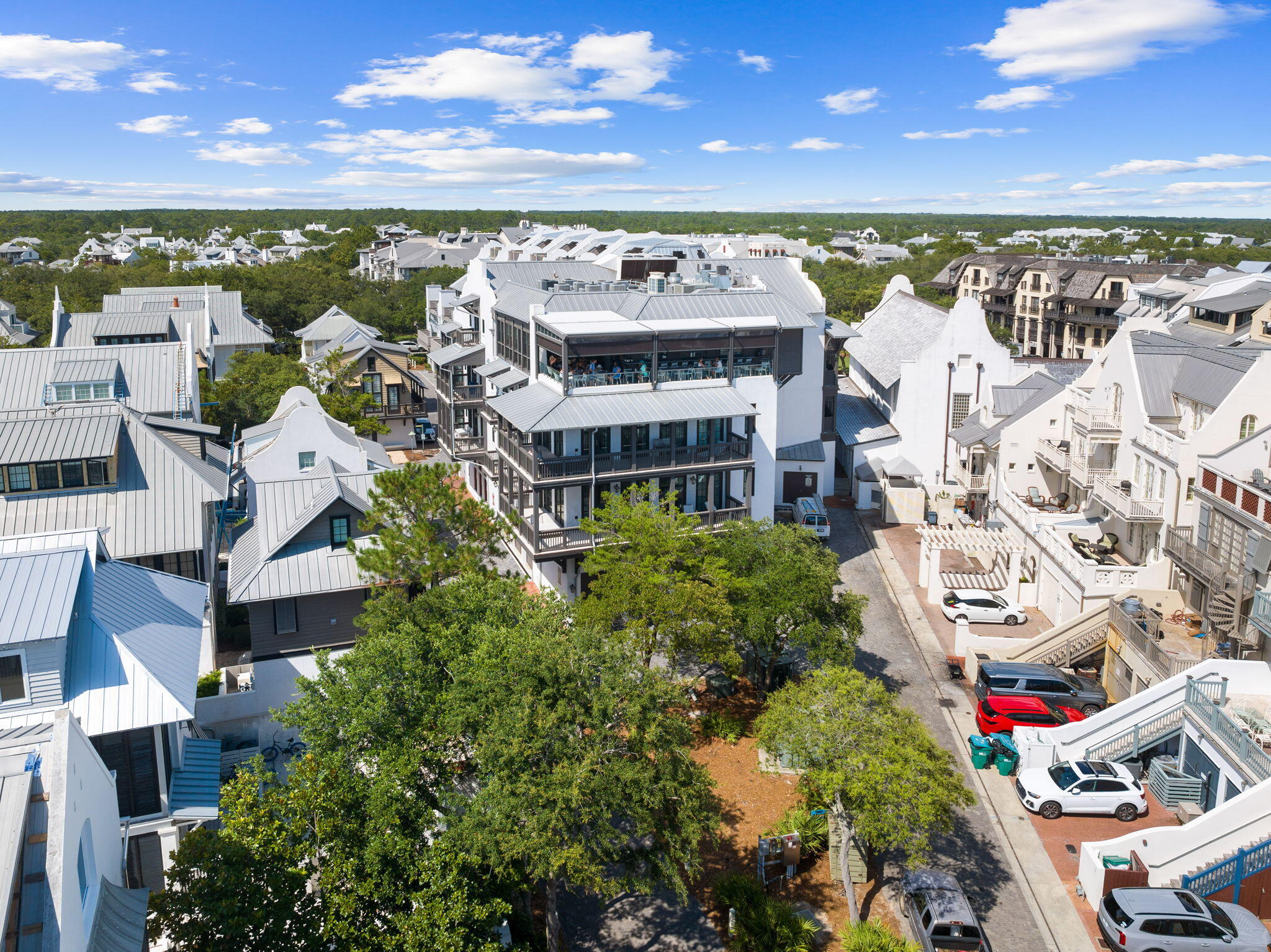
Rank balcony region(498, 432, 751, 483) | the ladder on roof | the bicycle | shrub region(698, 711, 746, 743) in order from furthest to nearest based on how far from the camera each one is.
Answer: the ladder on roof, balcony region(498, 432, 751, 483), shrub region(698, 711, 746, 743), the bicycle

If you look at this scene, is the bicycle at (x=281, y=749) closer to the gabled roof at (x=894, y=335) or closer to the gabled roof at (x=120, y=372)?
the gabled roof at (x=120, y=372)

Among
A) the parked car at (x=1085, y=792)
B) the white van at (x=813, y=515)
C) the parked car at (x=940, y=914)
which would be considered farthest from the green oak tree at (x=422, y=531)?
the white van at (x=813, y=515)

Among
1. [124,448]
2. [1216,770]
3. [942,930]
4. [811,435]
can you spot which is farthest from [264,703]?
[811,435]

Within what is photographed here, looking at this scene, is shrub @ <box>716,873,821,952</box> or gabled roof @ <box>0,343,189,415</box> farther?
gabled roof @ <box>0,343,189,415</box>

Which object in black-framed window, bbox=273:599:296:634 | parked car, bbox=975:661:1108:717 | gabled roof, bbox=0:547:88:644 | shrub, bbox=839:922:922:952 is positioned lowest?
shrub, bbox=839:922:922:952

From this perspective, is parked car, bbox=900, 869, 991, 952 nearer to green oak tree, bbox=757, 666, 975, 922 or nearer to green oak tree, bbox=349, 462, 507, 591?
green oak tree, bbox=757, 666, 975, 922

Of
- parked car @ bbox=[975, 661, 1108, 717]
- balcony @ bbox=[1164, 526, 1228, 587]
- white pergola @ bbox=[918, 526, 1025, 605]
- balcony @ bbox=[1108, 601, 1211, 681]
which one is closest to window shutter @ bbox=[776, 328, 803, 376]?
white pergola @ bbox=[918, 526, 1025, 605]

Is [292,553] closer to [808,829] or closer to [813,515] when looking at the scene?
[808,829]
